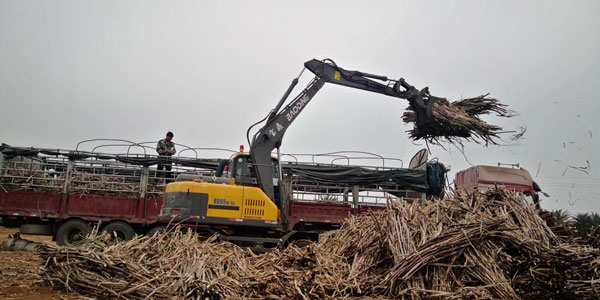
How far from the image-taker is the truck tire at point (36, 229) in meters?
11.1

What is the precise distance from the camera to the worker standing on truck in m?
12.1

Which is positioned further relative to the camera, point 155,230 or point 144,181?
point 144,181

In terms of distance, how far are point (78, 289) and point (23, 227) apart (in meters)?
7.32

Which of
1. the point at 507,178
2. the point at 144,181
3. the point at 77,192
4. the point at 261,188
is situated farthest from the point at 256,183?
the point at 507,178

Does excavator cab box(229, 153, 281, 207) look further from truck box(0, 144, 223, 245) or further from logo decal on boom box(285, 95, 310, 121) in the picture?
→ truck box(0, 144, 223, 245)

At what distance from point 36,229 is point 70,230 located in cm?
91

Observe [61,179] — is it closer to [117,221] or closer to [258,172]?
[117,221]

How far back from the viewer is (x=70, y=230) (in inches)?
437

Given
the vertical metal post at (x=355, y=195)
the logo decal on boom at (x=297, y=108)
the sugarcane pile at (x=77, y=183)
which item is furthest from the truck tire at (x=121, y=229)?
the vertical metal post at (x=355, y=195)

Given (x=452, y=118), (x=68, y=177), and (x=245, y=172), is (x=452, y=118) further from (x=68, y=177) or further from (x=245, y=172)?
(x=68, y=177)

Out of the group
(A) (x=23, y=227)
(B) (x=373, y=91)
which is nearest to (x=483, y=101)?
(B) (x=373, y=91)

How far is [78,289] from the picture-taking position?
5227 mm

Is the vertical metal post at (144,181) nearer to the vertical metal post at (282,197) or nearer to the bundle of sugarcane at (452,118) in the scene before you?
the vertical metal post at (282,197)

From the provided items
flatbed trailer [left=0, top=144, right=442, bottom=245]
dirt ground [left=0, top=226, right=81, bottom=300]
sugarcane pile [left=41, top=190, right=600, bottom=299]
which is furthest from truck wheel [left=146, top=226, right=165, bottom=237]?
sugarcane pile [left=41, top=190, right=600, bottom=299]
